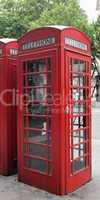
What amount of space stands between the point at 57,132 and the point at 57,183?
69cm

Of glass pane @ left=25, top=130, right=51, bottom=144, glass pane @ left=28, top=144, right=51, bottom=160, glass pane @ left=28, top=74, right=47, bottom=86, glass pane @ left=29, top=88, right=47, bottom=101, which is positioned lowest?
glass pane @ left=28, top=144, right=51, bottom=160

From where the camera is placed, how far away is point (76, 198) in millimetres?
5012

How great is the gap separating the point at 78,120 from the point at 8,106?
1.21 metres

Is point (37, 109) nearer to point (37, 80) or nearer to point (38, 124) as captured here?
point (38, 124)

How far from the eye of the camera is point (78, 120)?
5.46 metres

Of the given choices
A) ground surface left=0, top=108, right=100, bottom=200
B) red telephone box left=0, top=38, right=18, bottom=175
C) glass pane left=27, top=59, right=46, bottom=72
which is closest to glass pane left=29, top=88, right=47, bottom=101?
glass pane left=27, top=59, right=46, bottom=72

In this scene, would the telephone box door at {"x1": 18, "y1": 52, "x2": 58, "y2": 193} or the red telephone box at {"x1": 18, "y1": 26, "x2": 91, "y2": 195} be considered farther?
the telephone box door at {"x1": 18, "y1": 52, "x2": 58, "y2": 193}

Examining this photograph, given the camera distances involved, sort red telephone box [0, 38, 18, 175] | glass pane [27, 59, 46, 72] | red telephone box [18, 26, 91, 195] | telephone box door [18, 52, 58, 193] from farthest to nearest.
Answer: red telephone box [0, 38, 18, 175], glass pane [27, 59, 46, 72], telephone box door [18, 52, 58, 193], red telephone box [18, 26, 91, 195]

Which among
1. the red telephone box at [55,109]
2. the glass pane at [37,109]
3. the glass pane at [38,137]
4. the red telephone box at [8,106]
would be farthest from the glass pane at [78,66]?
the red telephone box at [8,106]

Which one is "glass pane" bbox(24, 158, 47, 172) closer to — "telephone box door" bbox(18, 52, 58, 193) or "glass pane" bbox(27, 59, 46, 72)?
"telephone box door" bbox(18, 52, 58, 193)

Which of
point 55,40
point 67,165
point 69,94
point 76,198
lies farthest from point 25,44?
point 76,198

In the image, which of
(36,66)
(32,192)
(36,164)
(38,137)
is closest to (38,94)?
(36,66)

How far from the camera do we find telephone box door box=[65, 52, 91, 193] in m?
5.09

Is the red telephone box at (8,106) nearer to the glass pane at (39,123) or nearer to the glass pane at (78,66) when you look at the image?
the glass pane at (39,123)
